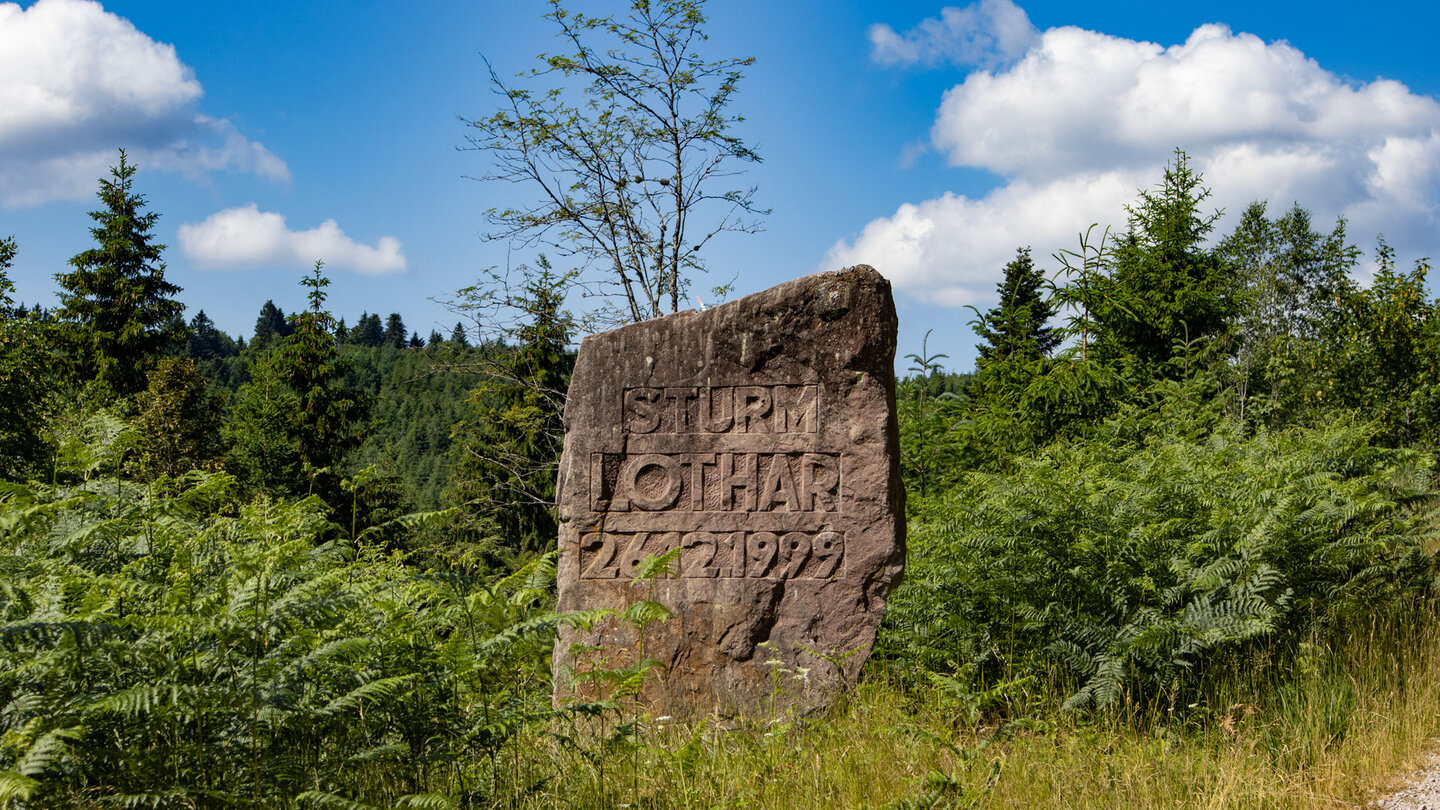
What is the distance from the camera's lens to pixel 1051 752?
4.03 m

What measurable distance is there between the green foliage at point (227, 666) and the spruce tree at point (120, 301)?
74.5 ft

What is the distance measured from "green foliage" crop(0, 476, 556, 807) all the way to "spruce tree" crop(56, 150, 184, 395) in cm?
2271

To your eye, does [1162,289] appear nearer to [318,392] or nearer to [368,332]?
Answer: [318,392]

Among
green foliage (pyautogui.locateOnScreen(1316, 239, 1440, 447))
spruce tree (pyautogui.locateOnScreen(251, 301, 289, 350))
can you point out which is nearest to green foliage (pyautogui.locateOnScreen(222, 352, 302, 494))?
green foliage (pyautogui.locateOnScreen(1316, 239, 1440, 447))

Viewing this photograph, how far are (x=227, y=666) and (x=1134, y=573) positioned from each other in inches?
163

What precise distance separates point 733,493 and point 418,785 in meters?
2.32

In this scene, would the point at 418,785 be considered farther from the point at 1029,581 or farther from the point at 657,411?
the point at 1029,581

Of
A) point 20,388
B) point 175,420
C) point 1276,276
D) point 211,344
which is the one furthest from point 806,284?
point 211,344

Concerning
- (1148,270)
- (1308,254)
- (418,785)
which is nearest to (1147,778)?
(418,785)

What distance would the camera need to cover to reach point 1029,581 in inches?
190

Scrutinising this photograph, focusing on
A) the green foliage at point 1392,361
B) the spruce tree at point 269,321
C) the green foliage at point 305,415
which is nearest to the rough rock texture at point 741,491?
the green foliage at point 1392,361

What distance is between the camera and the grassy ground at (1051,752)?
366cm

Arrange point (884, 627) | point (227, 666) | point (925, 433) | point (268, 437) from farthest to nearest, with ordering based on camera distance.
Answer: point (268, 437), point (925, 433), point (884, 627), point (227, 666)

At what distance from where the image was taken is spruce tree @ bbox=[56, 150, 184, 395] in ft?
76.5
